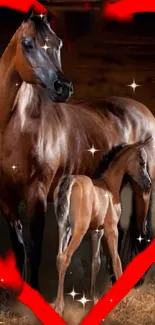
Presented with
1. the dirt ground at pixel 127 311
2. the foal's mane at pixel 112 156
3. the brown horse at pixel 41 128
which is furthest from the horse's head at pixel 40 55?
the dirt ground at pixel 127 311

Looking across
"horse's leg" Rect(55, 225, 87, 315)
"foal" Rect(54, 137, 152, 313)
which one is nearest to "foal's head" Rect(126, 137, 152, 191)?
"foal" Rect(54, 137, 152, 313)

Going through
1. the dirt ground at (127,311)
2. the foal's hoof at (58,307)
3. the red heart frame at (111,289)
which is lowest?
the dirt ground at (127,311)

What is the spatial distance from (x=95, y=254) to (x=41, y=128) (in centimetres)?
21

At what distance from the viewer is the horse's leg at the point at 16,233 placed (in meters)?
0.93

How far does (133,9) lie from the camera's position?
92cm

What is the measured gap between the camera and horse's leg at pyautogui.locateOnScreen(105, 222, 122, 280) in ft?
3.11

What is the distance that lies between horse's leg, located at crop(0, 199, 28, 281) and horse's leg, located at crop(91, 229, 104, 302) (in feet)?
0.34

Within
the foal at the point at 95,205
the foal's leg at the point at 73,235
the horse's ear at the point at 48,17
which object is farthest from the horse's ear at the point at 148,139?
the horse's ear at the point at 48,17

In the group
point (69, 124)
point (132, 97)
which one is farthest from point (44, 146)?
point (132, 97)

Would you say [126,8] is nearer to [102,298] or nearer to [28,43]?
[28,43]

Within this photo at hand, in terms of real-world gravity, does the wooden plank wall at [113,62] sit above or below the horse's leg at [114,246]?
above

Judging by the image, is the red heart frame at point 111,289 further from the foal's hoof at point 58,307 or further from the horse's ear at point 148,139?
the horse's ear at point 148,139

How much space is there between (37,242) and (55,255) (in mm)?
33

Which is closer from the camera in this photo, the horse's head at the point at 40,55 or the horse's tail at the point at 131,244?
the horse's head at the point at 40,55
